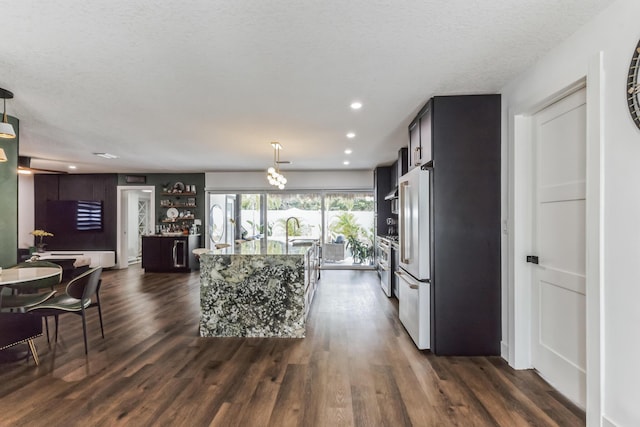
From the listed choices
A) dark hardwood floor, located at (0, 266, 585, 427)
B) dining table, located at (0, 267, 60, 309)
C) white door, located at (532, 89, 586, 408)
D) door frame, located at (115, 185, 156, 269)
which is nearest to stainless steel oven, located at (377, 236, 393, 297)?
dark hardwood floor, located at (0, 266, 585, 427)

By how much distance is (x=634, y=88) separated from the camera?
1704mm

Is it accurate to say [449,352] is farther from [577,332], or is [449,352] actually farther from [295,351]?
[295,351]

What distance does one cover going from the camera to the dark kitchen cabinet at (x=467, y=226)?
3119mm

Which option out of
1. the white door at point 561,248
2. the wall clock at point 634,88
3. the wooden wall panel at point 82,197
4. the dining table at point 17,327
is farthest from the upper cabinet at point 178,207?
the wall clock at point 634,88

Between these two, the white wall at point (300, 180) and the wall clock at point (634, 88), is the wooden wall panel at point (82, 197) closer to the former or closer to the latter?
the white wall at point (300, 180)

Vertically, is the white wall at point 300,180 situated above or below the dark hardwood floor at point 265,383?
above

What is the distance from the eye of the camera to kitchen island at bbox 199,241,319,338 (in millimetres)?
3613

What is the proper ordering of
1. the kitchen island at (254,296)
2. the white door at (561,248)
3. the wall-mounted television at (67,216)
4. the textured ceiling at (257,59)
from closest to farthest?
the textured ceiling at (257,59)
the white door at (561,248)
the kitchen island at (254,296)
the wall-mounted television at (67,216)

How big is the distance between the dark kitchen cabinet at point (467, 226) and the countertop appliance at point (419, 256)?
121 millimetres

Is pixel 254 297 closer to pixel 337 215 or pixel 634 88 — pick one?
pixel 634 88

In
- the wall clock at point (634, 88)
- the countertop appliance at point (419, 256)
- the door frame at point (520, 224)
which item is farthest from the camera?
the countertop appliance at point (419, 256)

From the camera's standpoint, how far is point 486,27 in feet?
6.65

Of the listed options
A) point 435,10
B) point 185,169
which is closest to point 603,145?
point 435,10

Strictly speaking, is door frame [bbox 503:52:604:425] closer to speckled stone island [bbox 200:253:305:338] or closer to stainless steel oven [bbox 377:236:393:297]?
speckled stone island [bbox 200:253:305:338]
